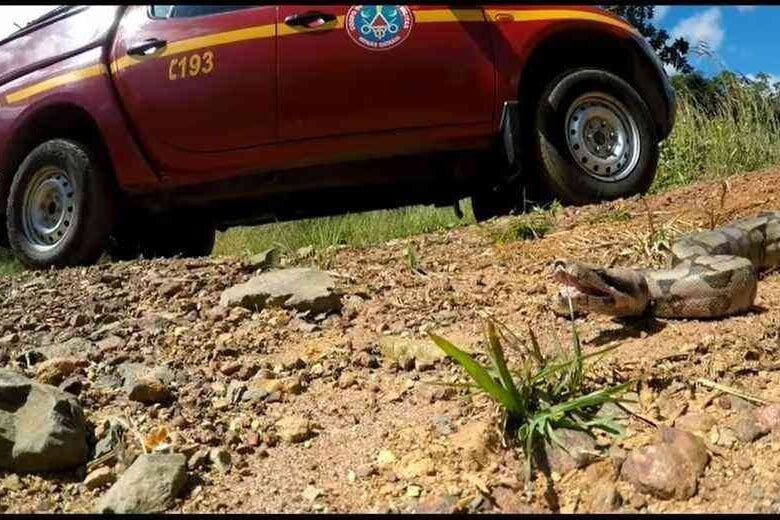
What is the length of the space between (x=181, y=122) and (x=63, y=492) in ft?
10.6

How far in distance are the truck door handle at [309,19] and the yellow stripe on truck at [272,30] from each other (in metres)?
0.03

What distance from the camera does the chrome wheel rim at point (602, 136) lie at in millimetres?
5504

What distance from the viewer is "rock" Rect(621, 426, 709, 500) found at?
225 cm

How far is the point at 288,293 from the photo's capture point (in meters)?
3.65

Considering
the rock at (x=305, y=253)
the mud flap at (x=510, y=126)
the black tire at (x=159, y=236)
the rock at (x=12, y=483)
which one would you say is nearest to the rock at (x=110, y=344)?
the rock at (x=12, y=483)

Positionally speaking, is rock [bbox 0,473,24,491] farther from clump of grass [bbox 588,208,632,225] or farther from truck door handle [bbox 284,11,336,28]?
truck door handle [bbox 284,11,336,28]

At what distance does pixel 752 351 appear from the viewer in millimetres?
2898

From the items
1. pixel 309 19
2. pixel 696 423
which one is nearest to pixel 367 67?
pixel 309 19

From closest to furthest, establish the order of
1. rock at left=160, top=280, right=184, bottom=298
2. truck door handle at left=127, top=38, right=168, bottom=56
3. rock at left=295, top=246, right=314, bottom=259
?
1. rock at left=160, top=280, right=184, bottom=298
2. rock at left=295, top=246, right=314, bottom=259
3. truck door handle at left=127, top=38, right=168, bottom=56

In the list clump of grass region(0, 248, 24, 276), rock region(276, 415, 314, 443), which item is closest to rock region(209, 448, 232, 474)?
rock region(276, 415, 314, 443)

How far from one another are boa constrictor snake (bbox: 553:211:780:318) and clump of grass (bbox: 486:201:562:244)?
2.87 ft

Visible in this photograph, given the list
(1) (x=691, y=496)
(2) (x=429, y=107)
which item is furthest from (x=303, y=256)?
(1) (x=691, y=496)

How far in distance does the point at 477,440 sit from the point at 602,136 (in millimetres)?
3628

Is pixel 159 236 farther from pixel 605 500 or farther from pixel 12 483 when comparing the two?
pixel 605 500
